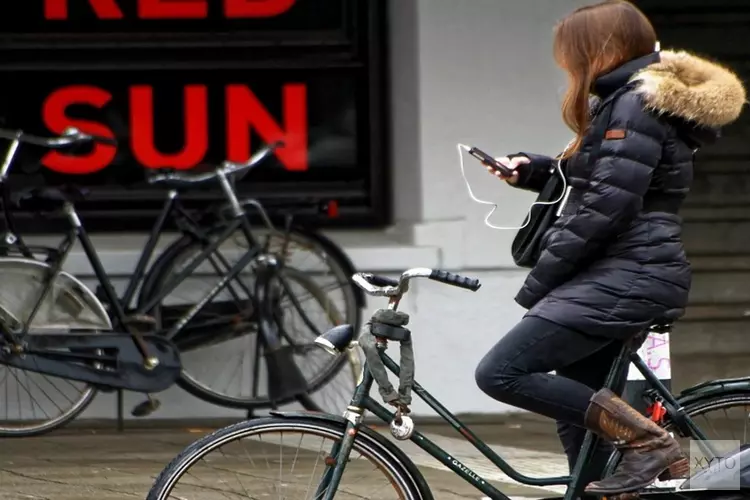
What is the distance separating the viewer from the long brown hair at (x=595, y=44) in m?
4.00

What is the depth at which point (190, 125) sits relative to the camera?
741cm

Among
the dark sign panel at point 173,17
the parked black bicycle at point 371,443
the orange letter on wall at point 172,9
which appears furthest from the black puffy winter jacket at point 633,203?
the orange letter on wall at point 172,9

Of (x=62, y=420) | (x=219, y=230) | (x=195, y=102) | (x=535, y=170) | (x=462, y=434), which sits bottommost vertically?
(x=62, y=420)

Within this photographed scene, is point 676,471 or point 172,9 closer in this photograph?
point 676,471

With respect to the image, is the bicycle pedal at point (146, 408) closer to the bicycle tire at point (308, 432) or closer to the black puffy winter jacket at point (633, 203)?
the bicycle tire at point (308, 432)

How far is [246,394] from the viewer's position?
277 inches

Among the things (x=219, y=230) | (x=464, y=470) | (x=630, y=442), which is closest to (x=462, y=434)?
(x=464, y=470)

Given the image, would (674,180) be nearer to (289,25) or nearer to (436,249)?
(436,249)

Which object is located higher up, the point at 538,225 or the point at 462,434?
the point at 538,225

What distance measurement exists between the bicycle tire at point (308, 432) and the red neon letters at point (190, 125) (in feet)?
12.5

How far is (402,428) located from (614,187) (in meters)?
0.94

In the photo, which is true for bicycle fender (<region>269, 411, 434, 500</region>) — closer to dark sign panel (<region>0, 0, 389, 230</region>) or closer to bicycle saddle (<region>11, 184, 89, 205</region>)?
bicycle saddle (<region>11, 184, 89, 205</region>)

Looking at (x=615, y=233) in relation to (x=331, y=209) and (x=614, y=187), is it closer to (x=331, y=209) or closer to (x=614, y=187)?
(x=614, y=187)

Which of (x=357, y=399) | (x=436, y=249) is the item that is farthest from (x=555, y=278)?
(x=436, y=249)
